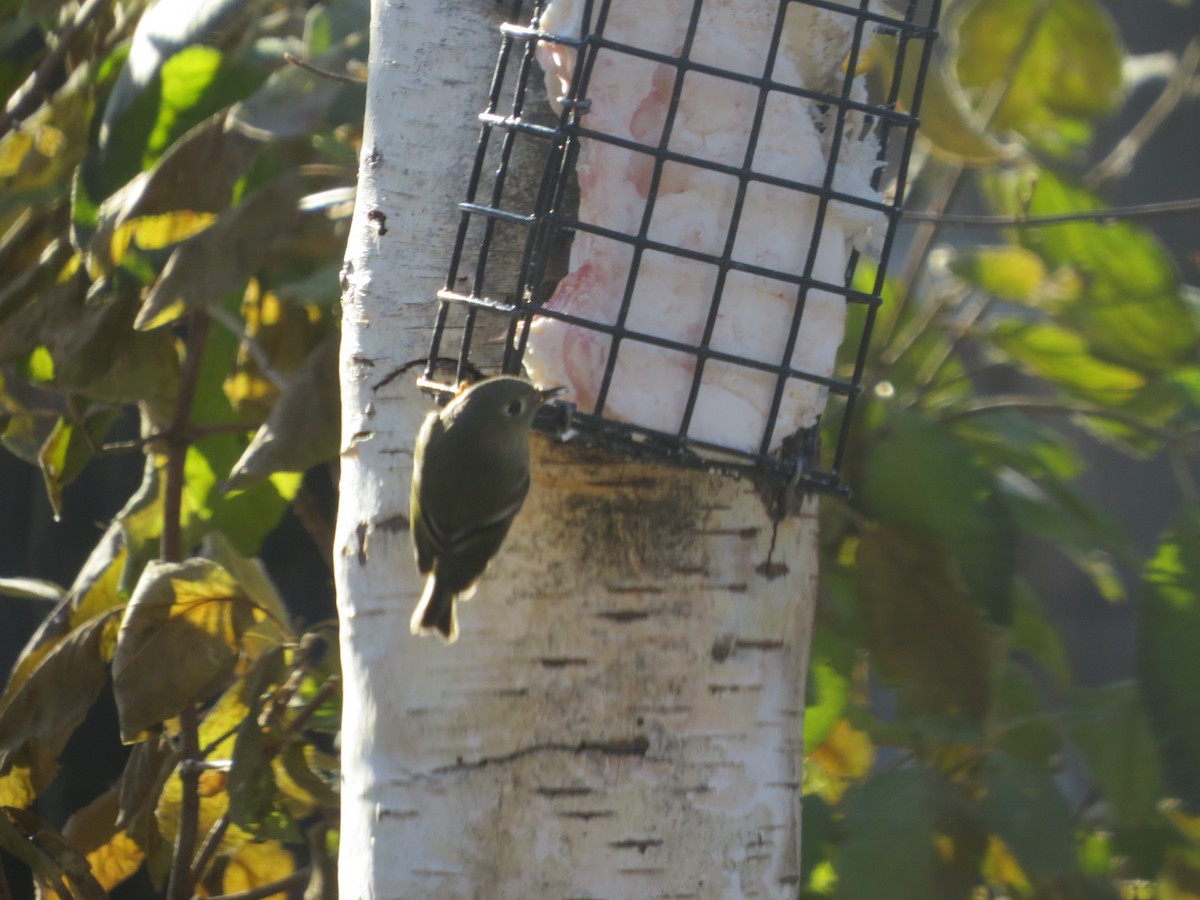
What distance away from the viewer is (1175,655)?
4.44ft

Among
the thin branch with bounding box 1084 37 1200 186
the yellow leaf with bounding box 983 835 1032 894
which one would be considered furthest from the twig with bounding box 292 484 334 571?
the thin branch with bounding box 1084 37 1200 186

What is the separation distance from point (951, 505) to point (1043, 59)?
95 centimetres

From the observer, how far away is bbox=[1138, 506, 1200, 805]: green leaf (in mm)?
1324

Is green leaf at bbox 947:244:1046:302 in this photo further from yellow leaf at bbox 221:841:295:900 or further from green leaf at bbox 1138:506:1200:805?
yellow leaf at bbox 221:841:295:900

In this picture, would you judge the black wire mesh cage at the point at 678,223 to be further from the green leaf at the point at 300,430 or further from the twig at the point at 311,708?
the twig at the point at 311,708

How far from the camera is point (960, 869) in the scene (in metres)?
1.36

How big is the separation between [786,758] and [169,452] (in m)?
0.86

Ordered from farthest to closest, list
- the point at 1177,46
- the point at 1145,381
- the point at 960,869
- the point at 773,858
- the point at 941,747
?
the point at 1177,46 < the point at 1145,381 < the point at 941,747 < the point at 960,869 < the point at 773,858

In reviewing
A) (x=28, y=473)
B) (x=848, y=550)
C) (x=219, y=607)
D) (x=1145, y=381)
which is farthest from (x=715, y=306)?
(x=28, y=473)

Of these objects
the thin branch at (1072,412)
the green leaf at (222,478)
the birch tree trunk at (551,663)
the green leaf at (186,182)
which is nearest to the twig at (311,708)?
the green leaf at (222,478)

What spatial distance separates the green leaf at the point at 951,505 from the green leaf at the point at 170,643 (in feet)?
2.47

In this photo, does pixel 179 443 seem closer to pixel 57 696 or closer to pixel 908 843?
pixel 57 696

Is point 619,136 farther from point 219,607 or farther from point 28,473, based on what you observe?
point 28,473

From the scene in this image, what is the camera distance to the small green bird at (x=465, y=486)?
98cm
